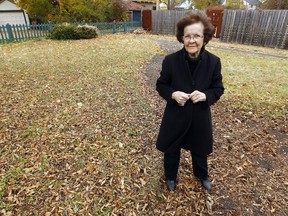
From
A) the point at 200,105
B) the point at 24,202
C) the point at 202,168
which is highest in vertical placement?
the point at 200,105

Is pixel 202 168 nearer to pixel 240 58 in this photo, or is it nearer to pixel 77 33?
pixel 240 58

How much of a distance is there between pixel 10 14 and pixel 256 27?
3073 cm

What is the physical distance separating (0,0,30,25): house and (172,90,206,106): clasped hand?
3334 centimetres

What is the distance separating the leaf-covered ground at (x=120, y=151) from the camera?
2.51 metres

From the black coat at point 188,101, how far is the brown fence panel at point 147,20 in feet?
62.8

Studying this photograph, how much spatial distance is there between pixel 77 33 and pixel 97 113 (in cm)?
1114

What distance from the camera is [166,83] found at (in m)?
2.23

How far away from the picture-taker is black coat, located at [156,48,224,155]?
206 cm

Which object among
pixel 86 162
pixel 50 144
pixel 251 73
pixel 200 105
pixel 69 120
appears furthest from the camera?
pixel 251 73

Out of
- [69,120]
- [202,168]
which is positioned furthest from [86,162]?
[202,168]

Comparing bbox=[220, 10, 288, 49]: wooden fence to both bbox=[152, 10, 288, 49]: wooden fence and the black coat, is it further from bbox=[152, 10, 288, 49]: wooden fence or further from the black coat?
the black coat

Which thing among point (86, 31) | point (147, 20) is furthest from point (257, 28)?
point (86, 31)

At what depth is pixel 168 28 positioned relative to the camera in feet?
60.2

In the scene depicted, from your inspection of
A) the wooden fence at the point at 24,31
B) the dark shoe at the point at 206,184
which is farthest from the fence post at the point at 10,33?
the dark shoe at the point at 206,184
